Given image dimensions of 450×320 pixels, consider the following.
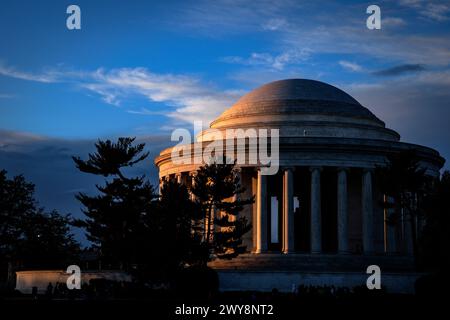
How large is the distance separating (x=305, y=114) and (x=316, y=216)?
12.2 m

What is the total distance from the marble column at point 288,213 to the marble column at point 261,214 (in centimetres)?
191

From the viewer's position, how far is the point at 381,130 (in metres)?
79.6

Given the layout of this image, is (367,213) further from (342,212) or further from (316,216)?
(316,216)

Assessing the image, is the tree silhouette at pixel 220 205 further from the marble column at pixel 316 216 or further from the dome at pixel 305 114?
the dome at pixel 305 114

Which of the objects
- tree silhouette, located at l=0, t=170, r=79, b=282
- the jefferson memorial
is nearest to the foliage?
tree silhouette, located at l=0, t=170, r=79, b=282

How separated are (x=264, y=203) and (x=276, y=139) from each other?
6.24 meters

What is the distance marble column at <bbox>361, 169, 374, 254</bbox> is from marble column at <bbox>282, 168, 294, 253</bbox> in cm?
692

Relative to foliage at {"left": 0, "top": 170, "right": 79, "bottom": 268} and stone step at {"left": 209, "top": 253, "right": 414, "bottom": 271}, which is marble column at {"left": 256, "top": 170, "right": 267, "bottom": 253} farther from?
foliage at {"left": 0, "top": 170, "right": 79, "bottom": 268}

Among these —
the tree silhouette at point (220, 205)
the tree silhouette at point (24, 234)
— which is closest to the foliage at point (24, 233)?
the tree silhouette at point (24, 234)

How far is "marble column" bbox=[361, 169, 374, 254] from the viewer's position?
233ft

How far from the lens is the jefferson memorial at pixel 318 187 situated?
2635 inches

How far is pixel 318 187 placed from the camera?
2800 inches
